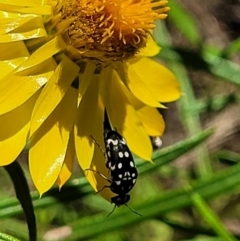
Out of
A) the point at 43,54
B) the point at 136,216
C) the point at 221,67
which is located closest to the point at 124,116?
the point at 43,54

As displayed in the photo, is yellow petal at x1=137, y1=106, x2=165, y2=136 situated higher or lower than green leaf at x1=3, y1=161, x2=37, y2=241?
lower

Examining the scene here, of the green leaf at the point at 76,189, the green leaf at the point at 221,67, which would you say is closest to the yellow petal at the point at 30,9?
the green leaf at the point at 76,189

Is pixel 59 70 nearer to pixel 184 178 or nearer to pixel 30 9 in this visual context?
pixel 30 9

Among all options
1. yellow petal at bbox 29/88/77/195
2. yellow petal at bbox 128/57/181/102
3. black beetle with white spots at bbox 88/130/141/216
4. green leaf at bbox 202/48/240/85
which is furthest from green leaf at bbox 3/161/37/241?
green leaf at bbox 202/48/240/85

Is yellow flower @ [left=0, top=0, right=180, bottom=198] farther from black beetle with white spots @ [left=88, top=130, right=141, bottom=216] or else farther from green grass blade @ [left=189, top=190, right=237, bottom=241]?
green grass blade @ [left=189, top=190, right=237, bottom=241]

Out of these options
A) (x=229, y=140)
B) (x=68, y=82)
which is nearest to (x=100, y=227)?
(x=68, y=82)

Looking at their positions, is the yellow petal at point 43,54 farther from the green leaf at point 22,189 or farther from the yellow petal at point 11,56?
the green leaf at point 22,189
